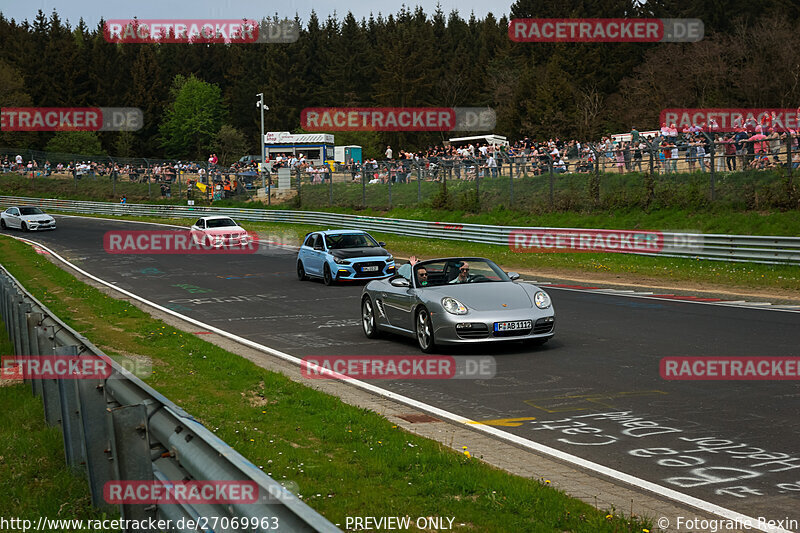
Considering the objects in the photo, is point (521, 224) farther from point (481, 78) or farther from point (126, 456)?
point (481, 78)

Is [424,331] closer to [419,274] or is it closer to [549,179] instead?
[419,274]

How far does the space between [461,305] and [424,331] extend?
826 millimetres

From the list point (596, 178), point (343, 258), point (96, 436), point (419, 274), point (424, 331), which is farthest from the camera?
point (596, 178)

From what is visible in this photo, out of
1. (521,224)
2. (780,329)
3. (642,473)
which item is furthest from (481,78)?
(642,473)

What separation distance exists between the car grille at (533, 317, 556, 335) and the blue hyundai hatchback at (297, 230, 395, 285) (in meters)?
12.2

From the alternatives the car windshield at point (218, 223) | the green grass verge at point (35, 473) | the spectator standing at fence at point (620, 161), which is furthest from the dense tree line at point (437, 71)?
the green grass verge at point (35, 473)

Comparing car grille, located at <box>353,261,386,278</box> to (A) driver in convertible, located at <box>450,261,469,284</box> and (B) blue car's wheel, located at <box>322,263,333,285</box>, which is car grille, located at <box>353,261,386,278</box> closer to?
(B) blue car's wheel, located at <box>322,263,333,285</box>

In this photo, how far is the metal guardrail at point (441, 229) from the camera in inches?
957

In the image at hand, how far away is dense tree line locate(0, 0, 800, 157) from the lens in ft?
191

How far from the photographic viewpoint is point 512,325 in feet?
41.4

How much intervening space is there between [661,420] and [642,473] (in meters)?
1.85

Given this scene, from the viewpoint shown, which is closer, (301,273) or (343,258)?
(343,258)

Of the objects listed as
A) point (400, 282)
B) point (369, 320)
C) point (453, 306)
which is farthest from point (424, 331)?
point (369, 320)

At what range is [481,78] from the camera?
103625 millimetres
